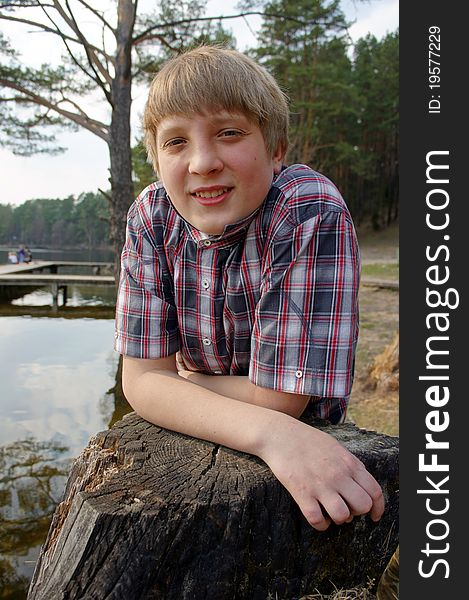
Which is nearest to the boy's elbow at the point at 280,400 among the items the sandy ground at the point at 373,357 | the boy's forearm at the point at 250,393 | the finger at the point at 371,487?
the boy's forearm at the point at 250,393

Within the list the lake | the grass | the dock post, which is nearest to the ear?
the lake

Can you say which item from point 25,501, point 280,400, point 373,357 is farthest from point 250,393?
point 373,357

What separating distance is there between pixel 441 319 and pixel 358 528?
47 cm

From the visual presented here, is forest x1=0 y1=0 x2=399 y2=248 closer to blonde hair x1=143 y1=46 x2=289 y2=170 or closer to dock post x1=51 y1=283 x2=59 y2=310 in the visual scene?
dock post x1=51 y1=283 x2=59 y2=310

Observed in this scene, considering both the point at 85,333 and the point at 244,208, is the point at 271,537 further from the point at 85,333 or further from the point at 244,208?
the point at 85,333

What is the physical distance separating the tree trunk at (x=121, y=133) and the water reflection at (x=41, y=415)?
1.37m

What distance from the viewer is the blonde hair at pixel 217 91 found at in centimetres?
116

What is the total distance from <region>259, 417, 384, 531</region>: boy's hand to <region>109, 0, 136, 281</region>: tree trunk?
4.75 meters

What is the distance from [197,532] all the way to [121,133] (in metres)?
5.28

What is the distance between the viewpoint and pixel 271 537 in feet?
3.38

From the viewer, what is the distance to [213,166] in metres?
1.13

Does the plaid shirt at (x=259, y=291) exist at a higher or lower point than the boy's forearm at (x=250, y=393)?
higher

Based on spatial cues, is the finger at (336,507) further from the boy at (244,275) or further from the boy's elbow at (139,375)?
the boy's elbow at (139,375)

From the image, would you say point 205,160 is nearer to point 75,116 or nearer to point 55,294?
point 75,116
